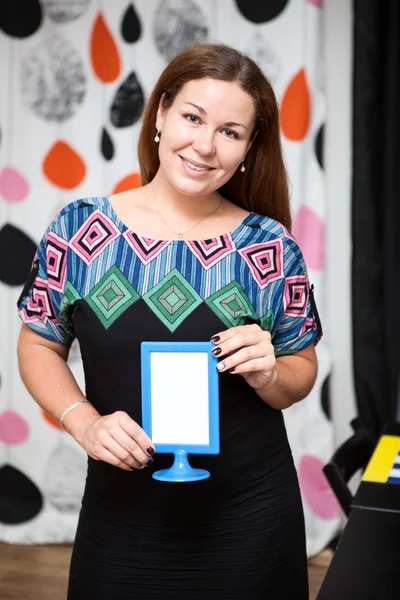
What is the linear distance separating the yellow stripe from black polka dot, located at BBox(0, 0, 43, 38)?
227 cm

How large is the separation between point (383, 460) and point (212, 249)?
2.60 ft

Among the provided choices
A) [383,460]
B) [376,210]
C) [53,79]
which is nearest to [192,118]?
[383,460]

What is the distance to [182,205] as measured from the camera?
1.62 metres

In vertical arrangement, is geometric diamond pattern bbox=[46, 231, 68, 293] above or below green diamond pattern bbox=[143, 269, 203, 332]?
above

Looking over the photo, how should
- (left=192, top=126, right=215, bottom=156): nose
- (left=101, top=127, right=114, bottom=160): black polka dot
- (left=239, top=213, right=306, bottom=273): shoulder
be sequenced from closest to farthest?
(left=192, top=126, right=215, bottom=156): nose
(left=239, top=213, right=306, bottom=273): shoulder
(left=101, top=127, right=114, bottom=160): black polka dot

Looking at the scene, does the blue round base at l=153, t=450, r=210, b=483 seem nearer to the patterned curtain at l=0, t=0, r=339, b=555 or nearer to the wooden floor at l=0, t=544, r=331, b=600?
the wooden floor at l=0, t=544, r=331, b=600

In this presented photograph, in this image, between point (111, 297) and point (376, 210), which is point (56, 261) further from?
point (376, 210)

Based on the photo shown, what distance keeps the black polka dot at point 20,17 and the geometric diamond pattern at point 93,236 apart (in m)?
2.14

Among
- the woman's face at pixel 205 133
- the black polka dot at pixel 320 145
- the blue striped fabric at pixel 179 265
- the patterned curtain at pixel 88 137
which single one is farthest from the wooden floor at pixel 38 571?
the woman's face at pixel 205 133

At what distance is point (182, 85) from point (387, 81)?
5.73 ft

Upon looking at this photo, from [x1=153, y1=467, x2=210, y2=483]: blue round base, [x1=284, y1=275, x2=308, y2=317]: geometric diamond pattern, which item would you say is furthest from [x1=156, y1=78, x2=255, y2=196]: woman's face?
[x1=153, y1=467, x2=210, y2=483]: blue round base

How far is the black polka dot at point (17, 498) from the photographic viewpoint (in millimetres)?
3557

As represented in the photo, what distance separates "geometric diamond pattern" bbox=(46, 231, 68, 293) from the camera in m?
1.51

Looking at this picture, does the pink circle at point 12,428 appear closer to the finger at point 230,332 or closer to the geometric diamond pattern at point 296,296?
the geometric diamond pattern at point 296,296
